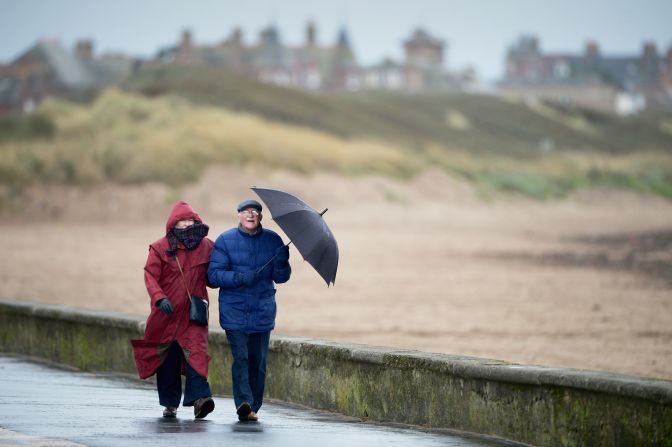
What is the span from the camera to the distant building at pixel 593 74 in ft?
536

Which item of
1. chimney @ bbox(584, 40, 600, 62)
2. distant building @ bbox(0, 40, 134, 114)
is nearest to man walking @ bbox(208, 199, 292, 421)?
distant building @ bbox(0, 40, 134, 114)

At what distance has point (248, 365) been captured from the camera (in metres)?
9.79

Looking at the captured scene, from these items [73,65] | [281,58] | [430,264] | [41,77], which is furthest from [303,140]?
[281,58]

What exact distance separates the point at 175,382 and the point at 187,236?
42.5 inches

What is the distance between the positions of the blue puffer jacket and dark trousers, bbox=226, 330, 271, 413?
11 cm

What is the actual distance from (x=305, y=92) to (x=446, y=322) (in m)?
69.0

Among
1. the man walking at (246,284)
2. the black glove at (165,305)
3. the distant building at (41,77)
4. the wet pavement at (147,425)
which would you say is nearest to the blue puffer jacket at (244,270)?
the man walking at (246,284)

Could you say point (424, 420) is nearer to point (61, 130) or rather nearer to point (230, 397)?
point (230, 397)

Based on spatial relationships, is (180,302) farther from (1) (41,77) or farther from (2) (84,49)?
(2) (84,49)

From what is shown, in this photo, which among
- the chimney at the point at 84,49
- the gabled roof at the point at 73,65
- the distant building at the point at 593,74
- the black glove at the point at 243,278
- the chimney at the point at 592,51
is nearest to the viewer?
the black glove at the point at 243,278

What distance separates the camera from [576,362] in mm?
18516

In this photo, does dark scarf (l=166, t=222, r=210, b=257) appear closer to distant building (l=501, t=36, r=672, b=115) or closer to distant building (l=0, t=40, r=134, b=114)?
distant building (l=0, t=40, r=134, b=114)

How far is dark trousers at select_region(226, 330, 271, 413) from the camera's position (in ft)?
31.4

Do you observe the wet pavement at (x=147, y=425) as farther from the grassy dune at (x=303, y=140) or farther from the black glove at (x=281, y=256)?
the grassy dune at (x=303, y=140)
